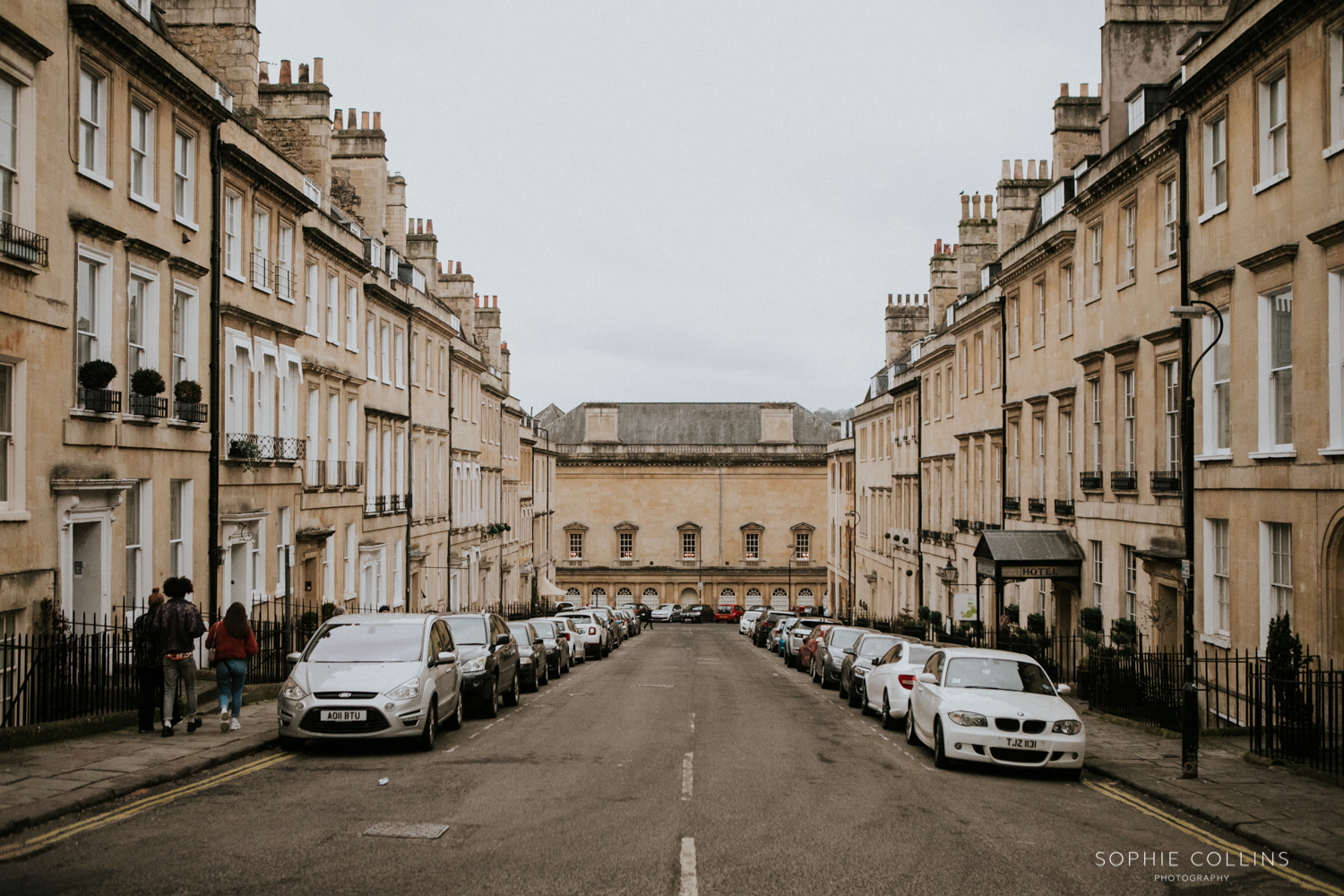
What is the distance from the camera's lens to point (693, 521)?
87500mm

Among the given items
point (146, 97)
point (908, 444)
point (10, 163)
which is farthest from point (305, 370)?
point (908, 444)

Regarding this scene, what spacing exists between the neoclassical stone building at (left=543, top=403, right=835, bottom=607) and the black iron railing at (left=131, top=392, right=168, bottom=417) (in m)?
66.8

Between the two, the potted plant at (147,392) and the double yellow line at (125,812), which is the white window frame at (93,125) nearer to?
the potted plant at (147,392)

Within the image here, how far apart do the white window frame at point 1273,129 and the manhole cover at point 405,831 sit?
49.2 feet

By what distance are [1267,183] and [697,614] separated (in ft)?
219

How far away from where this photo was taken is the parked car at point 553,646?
28906 millimetres

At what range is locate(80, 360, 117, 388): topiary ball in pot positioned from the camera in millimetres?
16500

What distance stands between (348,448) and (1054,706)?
Result: 2194 centimetres

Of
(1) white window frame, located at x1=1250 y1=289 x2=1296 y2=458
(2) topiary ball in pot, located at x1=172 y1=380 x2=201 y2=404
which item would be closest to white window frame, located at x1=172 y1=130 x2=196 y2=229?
(2) topiary ball in pot, located at x1=172 y1=380 x2=201 y2=404

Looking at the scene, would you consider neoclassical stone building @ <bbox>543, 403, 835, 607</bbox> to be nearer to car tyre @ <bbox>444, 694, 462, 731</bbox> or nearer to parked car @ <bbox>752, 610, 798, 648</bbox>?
parked car @ <bbox>752, 610, 798, 648</bbox>

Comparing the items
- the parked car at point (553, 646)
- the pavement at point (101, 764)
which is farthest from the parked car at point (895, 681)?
the parked car at point (553, 646)

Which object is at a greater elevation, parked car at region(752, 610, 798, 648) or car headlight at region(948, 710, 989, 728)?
car headlight at region(948, 710, 989, 728)

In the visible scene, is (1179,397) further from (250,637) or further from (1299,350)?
(250,637)

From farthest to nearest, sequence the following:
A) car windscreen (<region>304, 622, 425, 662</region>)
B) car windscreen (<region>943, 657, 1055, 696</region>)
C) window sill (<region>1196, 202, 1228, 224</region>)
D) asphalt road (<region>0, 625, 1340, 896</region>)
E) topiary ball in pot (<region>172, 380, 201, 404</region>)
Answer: topiary ball in pot (<region>172, 380, 201, 404</region>) → window sill (<region>1196, 202, 1228, 224</region>) → car windscreen (<region>943, 657, 1055, 696</region>) → car windscreen (<region>304, 622, 425, 662</region>) → asphalt road (<region>0, 625, 1340, 896</region>)
